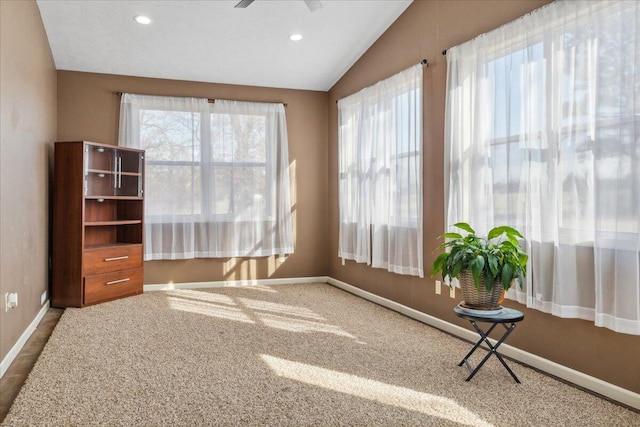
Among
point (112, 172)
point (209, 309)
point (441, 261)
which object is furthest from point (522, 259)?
point (112, 172)

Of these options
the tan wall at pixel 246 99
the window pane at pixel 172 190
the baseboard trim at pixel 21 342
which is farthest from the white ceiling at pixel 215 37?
the baseboard trim at pixel 21 342

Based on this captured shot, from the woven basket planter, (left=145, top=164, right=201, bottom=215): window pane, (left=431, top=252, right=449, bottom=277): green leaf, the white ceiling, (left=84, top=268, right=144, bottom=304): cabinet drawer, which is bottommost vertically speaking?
(left=84, top=268, right=144, bottom=304): cabinet drawer

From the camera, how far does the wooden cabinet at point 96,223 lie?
15.7 ft

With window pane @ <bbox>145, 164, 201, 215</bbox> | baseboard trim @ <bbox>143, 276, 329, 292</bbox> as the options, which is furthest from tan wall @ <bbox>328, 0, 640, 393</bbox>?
window pane @ <bbox>145, 164, 201, 215</bbox>

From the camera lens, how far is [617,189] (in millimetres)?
2506

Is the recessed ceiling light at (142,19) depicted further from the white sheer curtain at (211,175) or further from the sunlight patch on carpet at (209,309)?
the sunlight patch on carpet at (209,309)

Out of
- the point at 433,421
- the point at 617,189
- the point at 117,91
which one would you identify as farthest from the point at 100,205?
the point at 617,189

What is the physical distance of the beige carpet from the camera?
2.30 m

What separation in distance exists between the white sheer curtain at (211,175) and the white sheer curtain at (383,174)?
921 mm

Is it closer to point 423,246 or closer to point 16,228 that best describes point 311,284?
point 423,246

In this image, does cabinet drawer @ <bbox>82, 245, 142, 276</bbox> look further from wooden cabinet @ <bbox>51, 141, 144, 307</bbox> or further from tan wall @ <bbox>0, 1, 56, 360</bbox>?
tan wall @ <bbox>0, 1, 56, 360</bbox>

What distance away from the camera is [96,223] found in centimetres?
500

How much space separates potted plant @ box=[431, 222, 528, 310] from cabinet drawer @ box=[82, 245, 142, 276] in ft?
12.3

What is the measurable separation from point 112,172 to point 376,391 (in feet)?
13.1
